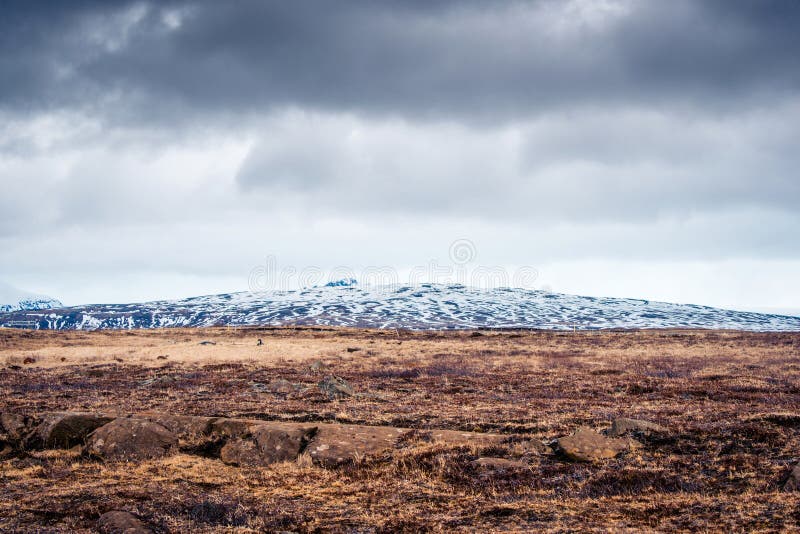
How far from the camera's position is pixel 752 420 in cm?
1692

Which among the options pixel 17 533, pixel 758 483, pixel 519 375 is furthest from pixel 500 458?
pixel 519 375

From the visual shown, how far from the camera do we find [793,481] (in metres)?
11.5

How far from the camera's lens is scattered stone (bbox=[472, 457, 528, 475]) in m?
13.9

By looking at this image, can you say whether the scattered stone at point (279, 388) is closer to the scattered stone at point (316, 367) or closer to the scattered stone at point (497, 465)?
the scattered stone at point (316, 367)

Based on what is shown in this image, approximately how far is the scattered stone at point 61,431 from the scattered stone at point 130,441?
0.66m

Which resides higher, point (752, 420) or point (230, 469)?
point (752, 420)

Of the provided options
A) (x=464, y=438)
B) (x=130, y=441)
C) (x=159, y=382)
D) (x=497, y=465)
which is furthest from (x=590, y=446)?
(x=159, y=382)

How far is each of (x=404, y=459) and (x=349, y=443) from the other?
2082 millimetres

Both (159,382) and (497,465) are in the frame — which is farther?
(159,382)

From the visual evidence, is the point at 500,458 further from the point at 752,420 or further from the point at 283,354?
the point at 283,354

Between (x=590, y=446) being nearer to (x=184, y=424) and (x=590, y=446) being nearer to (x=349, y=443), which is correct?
(x=349, y=443)

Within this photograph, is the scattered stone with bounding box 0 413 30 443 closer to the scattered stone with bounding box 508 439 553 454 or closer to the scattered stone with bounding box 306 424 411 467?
the scattered stone with bounding box 306 424 411 467

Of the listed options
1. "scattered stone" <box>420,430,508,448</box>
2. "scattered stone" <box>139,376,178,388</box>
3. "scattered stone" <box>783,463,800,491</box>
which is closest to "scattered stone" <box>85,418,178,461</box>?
"scattered stone" <box>420,430,508,448</box>

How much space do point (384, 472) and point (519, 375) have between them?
22973mm
